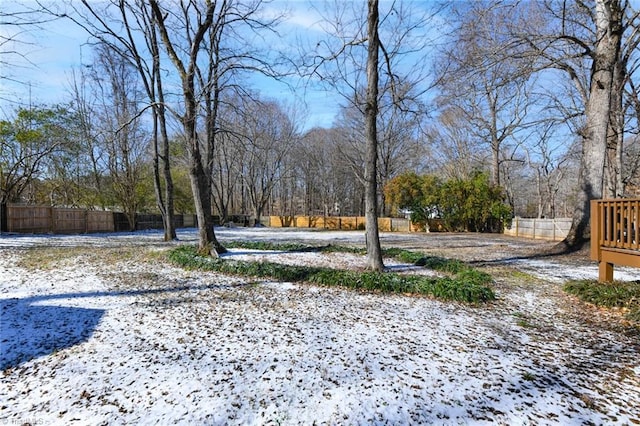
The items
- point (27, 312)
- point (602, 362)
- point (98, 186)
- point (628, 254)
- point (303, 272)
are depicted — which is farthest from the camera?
point (98, 186)

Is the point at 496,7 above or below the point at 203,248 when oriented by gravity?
above

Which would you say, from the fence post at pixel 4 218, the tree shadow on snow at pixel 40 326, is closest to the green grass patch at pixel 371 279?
the tree shadow on snow at pixel 40 326

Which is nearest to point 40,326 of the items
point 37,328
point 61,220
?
point 37,328

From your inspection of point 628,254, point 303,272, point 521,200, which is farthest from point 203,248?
point 521,200

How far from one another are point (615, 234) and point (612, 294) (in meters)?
0.99

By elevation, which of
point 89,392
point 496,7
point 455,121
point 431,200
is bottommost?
point 89,392

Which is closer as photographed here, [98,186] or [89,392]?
[89,392]

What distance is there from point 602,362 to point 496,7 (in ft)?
24.3

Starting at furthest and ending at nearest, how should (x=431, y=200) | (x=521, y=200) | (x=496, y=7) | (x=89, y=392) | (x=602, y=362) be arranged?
(x=521, y=200) → (x=431, y=200) → (x=496, y=7) → (x=602, y=362) → (x=89, y=392)

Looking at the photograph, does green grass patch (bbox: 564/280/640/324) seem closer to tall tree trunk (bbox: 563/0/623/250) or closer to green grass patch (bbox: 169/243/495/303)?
green grass patch (bbox: 169/243/495/303)

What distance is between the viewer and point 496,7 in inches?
281

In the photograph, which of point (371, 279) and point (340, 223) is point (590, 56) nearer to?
point (371, 279)

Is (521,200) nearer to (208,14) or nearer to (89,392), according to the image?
(208,14)

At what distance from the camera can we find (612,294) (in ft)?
14.5
